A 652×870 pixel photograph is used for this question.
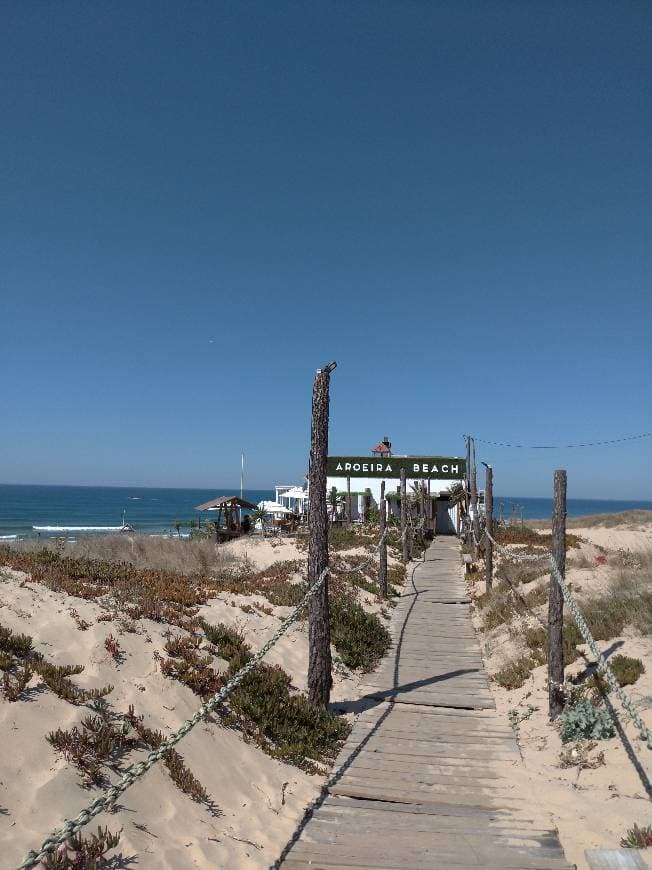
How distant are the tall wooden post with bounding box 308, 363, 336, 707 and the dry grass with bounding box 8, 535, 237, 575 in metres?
9.74

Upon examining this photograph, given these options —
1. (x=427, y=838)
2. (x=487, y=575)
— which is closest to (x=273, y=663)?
(x=427, y=838)

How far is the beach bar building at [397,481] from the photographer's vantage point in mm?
40031

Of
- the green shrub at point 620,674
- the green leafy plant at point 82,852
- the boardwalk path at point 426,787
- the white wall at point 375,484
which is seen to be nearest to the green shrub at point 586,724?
the green shrub at point 620,674

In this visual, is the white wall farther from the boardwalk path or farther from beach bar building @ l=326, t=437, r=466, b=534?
the boardwalk path

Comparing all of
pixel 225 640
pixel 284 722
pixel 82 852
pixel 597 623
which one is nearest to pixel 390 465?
pixel 597 623

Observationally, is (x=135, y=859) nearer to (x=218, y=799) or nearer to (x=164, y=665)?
(x=218, y=799)

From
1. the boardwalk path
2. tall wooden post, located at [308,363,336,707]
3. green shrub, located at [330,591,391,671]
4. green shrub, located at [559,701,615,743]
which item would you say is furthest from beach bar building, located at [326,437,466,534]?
green shrub, located at [559,701,615,743]

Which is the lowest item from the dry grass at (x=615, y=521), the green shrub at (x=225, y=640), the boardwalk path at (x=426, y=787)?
the dry grass at (x=615, y=521)

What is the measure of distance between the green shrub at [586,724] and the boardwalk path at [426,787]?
71 centimetres

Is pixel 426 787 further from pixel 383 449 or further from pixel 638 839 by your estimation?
pixel 383 449

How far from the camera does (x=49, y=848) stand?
9.86 ft

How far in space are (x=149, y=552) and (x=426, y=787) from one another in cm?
1525

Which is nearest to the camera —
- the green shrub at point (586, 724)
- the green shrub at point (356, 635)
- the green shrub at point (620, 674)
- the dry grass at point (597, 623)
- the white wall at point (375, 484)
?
the green shrub at point (586, 724)

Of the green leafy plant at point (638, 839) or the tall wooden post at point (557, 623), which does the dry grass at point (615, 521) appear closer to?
the tall wooden post at point (557, 623)
